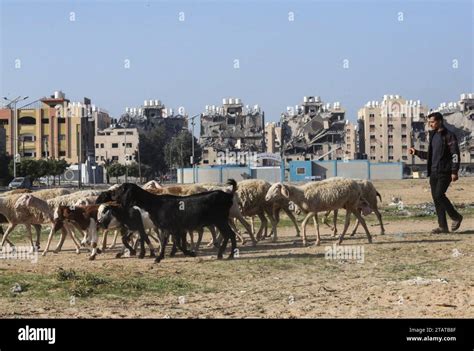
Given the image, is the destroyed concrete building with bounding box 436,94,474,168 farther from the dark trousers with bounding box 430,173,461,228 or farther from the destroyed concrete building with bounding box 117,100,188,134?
the dark trousers with bounding box 430,173,461,228

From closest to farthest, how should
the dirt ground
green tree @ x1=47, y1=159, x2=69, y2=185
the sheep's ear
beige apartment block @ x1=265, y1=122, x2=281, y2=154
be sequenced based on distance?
the dirt ground, the sheep's ear, green tree @ x1=47, y1=159, x2=69, y2=185, beige apartment block @ x1=265, y1=122, x2=281, y2=154

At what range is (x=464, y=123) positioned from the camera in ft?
Result: 477

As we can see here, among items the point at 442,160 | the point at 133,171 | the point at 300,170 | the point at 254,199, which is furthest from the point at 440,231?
the point at 133,171

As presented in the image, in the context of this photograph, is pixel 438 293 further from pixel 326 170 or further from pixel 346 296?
pixel 326 170

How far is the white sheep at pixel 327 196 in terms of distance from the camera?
17188mm

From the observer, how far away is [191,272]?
42.0 ft

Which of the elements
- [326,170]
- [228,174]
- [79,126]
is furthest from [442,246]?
[79,126]

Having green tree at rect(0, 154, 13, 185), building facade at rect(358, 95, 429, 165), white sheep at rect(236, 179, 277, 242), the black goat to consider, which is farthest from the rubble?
the black goat

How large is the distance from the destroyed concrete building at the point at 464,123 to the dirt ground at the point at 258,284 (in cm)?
11508

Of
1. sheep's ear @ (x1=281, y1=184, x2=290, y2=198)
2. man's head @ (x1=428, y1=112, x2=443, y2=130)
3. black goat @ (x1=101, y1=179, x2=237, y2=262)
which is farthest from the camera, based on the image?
sheep's ear @ (x1=281, y1=184, x2=290, y2=198)

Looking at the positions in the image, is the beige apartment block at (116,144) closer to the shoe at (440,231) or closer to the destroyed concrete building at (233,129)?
the destroyed concrete building at (233,129)

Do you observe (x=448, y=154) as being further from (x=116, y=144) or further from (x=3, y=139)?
(x=116, y=144)

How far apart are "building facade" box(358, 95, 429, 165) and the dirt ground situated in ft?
416

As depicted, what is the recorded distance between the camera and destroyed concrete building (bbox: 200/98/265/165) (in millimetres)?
152375
